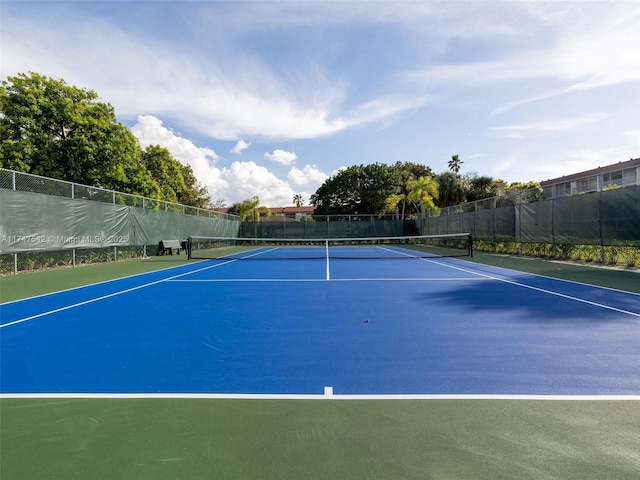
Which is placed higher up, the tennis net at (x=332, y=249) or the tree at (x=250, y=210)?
the tree at (x=250, y=210)

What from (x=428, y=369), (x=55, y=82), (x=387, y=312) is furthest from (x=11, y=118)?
(x=428, y=369)

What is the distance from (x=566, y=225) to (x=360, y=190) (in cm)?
3952

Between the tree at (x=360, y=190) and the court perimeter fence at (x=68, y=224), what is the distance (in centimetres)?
3347

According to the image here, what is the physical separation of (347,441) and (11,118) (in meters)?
26.3

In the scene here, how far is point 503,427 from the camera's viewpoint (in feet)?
8.66

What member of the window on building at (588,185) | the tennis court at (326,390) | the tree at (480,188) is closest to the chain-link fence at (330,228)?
the tree at (480,188)

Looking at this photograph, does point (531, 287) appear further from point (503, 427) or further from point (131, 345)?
point (131, 345)

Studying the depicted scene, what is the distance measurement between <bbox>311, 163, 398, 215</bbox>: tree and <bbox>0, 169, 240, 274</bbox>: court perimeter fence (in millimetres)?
33470

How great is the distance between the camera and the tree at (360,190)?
51.4m

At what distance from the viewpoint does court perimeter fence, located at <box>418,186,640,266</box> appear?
1190 cm

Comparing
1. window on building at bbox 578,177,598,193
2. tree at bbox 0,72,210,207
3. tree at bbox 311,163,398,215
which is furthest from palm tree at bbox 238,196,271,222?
window on building at bbox 578,177,598,193

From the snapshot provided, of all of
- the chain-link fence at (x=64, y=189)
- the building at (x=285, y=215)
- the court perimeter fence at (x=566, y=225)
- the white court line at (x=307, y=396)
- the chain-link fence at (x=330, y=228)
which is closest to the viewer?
the white court line at (x=307, y=396)

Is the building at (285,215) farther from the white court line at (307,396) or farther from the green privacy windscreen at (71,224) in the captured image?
the white court line at (307,396)

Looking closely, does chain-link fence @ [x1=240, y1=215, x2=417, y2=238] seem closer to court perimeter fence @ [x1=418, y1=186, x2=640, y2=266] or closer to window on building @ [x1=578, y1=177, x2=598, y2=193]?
court perimeter fence @ [x1=418, y1=186, x2=640, y2=266]
